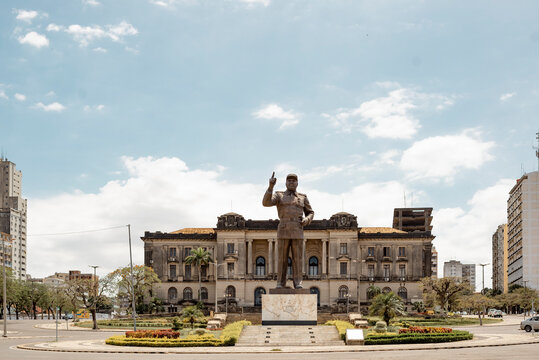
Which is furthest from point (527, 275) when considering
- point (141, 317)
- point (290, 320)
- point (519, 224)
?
point (290, 320)

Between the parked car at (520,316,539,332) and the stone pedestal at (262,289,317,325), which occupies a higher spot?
the stone pedestal at (262,289,317,325)

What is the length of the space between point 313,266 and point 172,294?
76.7ft

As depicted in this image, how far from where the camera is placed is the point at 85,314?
385 feet

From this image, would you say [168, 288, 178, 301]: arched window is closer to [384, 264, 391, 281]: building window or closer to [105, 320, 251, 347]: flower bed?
[384, 264, 391, 281]: building window

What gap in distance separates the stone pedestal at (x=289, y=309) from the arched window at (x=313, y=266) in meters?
72.2

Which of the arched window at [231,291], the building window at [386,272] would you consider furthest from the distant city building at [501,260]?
the arched window at [231,291]

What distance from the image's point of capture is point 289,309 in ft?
146

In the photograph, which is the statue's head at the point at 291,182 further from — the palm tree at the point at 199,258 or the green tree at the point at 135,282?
the palm tree at the point at 199,258

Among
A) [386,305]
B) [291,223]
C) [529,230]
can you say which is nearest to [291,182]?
[291,223]

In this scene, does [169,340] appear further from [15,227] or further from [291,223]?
[15,227]

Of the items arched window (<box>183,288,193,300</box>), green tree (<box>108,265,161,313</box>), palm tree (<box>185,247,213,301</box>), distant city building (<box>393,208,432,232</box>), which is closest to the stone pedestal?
green tree (<box>108,265,161,313</box>)

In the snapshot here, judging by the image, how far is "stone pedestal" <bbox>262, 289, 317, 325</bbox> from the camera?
44.4 meters

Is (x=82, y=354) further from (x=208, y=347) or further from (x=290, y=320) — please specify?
(x=290, y=320)

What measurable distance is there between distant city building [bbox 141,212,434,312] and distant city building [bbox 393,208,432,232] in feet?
181
